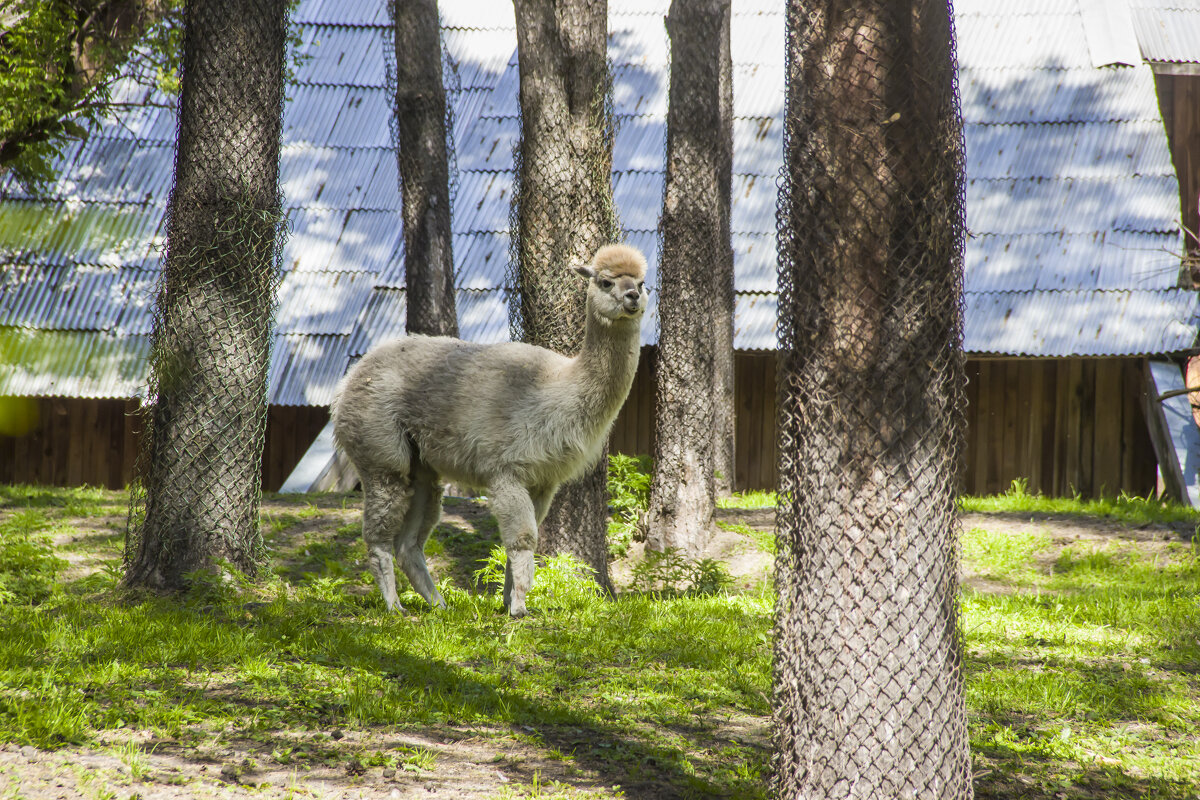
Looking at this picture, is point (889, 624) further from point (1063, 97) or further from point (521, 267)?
point (1063, 97)

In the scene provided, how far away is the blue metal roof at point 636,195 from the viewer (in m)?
14.3

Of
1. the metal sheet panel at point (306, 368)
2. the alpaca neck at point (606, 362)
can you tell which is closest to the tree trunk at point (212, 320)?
the alpaca neck at point (606, 362)

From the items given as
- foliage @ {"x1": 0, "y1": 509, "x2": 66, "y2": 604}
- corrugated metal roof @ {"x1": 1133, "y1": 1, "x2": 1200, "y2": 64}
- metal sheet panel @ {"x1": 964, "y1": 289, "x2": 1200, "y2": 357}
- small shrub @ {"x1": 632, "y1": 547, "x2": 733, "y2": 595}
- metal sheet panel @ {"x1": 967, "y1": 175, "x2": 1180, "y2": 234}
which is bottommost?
small shrub @ {"x1": 632, "y1": 547, "x2": 733, "y2": 595}

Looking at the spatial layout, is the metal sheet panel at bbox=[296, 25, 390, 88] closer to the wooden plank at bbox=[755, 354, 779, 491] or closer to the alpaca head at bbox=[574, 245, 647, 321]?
the wooden plank at bbox=[755, 354, 779, 491]

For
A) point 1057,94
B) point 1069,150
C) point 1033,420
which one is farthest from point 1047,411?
point 1057,94

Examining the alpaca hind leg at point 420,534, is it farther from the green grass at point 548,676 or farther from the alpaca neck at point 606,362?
the alpaca neck at point 606,362

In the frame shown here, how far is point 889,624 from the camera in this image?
3.46m

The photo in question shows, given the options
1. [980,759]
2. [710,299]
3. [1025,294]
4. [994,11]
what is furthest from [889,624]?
[994,11]

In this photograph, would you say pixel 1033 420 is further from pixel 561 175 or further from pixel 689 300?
pixel 561 175

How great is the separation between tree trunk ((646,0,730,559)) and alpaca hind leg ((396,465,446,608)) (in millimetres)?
3079

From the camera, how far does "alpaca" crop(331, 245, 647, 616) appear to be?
6.48 m

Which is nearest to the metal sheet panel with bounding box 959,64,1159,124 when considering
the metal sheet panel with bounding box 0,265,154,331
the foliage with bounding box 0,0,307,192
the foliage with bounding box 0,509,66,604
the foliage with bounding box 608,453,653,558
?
the foliage with bounding box 608,453,653,558

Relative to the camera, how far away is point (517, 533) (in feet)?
21.7

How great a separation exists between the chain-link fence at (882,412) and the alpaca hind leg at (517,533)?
3274 mm
